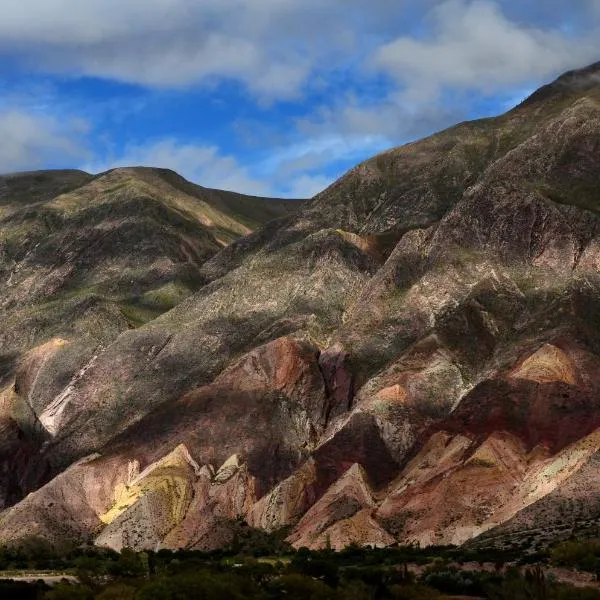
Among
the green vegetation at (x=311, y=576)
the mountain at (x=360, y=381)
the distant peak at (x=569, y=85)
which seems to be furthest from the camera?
the distant peak at (x=569, y=85)

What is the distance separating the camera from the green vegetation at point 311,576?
58.8 meters

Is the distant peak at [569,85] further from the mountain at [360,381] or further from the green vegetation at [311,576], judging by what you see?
the green vegetation at [311,576]

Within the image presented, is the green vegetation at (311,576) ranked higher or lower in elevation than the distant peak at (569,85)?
lower

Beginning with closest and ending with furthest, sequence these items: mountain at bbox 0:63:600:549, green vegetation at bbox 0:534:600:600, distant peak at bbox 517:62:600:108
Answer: green vegetation at bbox 0:534:600:600
mountain at bbox 0:63:600:549
distant peak at bbox 517:62:600:108

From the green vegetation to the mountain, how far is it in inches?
340

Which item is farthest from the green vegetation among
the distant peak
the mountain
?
the distant peak

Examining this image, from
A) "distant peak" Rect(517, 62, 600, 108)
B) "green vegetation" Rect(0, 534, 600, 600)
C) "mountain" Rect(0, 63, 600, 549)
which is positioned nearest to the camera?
"green vegetation" Rect(0, 534, 600, 600)

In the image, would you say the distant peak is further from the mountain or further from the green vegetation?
the green vegetation

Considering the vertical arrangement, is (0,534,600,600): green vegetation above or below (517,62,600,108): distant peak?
below

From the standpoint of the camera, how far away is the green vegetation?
193 feet

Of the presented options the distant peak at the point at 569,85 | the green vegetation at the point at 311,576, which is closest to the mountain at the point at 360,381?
the distant peak at the point at 569,85

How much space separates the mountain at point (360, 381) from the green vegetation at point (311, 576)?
8.63 metres

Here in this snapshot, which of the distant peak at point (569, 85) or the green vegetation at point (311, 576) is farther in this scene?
the distant peak at point (569, 85)

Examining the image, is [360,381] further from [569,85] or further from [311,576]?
[569,85]
